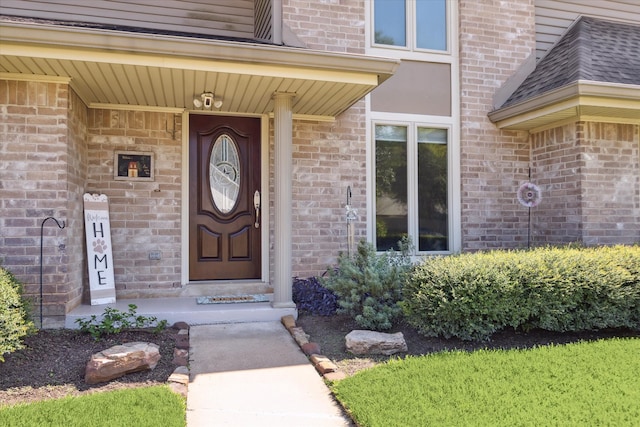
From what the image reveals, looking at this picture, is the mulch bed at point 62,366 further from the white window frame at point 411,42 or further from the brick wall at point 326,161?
the white window frame at point 411,42

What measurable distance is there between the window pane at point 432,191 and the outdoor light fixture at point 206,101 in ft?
9.95

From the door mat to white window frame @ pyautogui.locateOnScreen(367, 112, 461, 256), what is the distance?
1777 mm

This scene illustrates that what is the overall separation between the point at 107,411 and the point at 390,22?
6134 millimetres

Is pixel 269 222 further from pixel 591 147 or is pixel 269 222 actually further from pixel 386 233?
pixel 591 147

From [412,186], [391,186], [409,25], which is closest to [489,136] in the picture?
[412,186]

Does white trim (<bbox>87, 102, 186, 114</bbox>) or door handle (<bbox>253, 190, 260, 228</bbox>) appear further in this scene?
door handle (<bbox>253, 190, 260, 228</bbox>)

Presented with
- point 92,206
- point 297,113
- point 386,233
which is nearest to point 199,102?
point 297,113

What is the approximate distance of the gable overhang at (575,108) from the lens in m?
5.98

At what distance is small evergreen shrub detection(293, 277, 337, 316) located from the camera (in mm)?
5770

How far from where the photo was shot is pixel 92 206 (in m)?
5.78

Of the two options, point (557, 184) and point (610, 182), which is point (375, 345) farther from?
point (610, 182)

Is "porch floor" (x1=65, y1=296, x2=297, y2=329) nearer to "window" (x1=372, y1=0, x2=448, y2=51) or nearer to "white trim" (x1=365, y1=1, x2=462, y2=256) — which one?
"white trim" (x1=365, y1=1, x2=462, y2=256)

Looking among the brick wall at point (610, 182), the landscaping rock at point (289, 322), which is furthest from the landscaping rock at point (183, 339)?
the brick wall at point (610, 182)

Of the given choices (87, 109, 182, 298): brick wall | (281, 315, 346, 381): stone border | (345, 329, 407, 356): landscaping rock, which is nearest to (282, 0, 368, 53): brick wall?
(87, 109, 182, 298): brick wall
